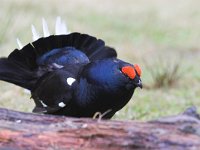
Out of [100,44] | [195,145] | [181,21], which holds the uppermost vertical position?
[181,21]

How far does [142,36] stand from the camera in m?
11.1

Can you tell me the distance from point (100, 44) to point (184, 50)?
5.11m

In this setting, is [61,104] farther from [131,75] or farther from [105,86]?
[131,75]

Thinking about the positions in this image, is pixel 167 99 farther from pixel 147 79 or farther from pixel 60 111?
pixel 60 111

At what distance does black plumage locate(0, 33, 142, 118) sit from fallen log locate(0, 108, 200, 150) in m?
0.83

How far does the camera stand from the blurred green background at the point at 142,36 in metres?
7.06

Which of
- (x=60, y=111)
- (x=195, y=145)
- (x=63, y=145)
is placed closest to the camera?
(x=195, y=145)

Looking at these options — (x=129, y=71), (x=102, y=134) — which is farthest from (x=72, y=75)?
(x=102, y=134)

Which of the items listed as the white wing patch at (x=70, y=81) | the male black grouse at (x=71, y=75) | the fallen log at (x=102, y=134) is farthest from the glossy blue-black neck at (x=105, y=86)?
the fallen log at (x=102, y=134)

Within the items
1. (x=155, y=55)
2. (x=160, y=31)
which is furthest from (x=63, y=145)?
(x=160, y=31)

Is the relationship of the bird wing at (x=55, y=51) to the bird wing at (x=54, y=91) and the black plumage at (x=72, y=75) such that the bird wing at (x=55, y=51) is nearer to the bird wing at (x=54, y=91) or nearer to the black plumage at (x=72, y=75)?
the black plumage at (x=72, y=75)

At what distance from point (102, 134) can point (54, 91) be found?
5.10 feet

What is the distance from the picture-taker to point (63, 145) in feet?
10.7

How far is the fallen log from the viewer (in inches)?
123
